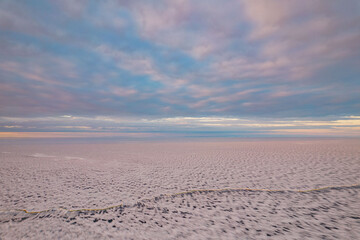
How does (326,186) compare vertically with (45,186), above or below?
above

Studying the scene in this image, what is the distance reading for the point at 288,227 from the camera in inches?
187

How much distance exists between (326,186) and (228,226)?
20.6ft

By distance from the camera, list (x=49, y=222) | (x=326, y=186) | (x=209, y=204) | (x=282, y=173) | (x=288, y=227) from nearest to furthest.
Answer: (x=288, y=227) < (x=49, y=222) < (x=209, y=204) < (x=326, y=186) < (x=282, y=173)

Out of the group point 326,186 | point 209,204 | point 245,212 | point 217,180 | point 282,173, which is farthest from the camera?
point 282,173

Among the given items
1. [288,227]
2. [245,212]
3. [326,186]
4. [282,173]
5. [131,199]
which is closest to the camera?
[288,227]

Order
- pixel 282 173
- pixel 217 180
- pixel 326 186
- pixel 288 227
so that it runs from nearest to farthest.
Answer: pixel 288 227 → pixel 326 186 → pixel 217 180 → pixel 282 173

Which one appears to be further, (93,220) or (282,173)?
(282,173)

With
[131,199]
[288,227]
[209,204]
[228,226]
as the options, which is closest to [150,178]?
[131,199]

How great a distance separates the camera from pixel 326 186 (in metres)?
7.92

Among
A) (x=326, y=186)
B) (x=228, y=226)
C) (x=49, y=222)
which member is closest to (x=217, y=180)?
(x=228, y=226)

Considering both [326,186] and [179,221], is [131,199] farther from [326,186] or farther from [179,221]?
[326,186]

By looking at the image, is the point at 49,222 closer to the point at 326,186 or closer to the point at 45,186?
the point at 45,186

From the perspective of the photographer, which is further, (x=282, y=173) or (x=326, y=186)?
(x=282, y=173)

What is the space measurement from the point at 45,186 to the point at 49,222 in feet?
13.3
